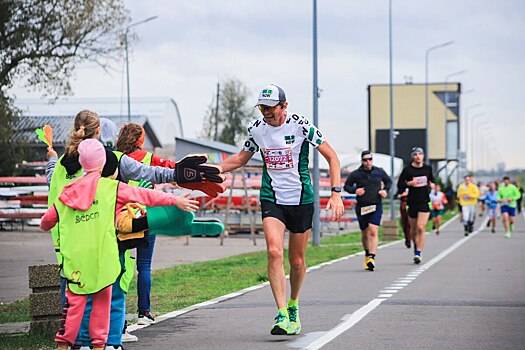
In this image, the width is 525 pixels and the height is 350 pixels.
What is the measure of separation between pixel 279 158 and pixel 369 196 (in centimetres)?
935

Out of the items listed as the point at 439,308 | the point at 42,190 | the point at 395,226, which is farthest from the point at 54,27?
the point at 439,308

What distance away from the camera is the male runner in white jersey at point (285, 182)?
1030 cm

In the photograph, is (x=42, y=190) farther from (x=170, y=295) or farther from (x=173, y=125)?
(x=173, y=125)

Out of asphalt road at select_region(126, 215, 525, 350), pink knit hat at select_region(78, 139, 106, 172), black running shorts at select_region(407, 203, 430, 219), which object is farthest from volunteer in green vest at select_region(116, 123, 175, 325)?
black running shorts at select_region(407, 203, 430, 219)

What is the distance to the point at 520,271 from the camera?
1867 centimetres

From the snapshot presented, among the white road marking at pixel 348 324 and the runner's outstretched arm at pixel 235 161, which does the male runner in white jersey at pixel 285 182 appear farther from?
the white road marking at pixel 348 324

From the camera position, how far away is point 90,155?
7754mm

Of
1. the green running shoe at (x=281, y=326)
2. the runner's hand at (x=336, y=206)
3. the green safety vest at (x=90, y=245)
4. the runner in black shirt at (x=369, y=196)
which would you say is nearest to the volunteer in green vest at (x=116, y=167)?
the green safety vest at (x=90, y=245)

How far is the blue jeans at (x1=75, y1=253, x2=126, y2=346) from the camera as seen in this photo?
7.78 m

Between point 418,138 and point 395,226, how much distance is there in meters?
77.7

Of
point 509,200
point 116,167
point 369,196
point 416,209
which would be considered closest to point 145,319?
point 116,167

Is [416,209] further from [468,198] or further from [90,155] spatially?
[468,198]

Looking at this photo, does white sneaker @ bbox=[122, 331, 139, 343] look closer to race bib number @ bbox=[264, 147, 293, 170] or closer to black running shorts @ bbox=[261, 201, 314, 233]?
black running shorts @ bbox=[261, 201, 314, 233]

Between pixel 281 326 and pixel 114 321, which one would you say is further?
pixel 281 326
